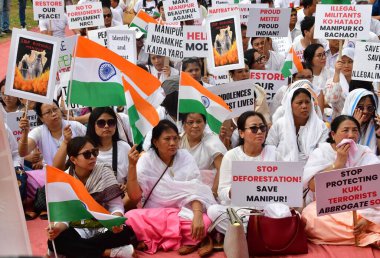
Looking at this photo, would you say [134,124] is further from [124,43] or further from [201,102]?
[124,43]

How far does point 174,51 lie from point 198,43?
330 mm

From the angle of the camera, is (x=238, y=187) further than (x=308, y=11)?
No

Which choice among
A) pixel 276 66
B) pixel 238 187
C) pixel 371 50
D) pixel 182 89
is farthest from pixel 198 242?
pixel 276 66

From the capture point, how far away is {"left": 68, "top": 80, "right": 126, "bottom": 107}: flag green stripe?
6.01 metres

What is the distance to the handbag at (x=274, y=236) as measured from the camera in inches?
220

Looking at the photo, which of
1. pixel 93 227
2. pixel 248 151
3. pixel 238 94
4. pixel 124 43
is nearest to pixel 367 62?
pixel 238 94

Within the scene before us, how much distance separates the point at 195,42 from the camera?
8820 mm

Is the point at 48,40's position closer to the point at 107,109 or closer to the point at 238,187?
the point at 107,109

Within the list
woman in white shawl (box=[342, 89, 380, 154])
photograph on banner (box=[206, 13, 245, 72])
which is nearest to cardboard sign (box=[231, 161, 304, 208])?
woman in white shawl (box=[342, 89, 380, 154])

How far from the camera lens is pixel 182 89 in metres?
6.46

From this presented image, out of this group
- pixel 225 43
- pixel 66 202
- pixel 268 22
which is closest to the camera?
pixel 66 202

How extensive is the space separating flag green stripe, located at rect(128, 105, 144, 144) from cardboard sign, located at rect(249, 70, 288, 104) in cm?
258

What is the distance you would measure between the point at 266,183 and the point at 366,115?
1.89 meters

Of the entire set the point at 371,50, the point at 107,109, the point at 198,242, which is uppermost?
the point at 371,50
